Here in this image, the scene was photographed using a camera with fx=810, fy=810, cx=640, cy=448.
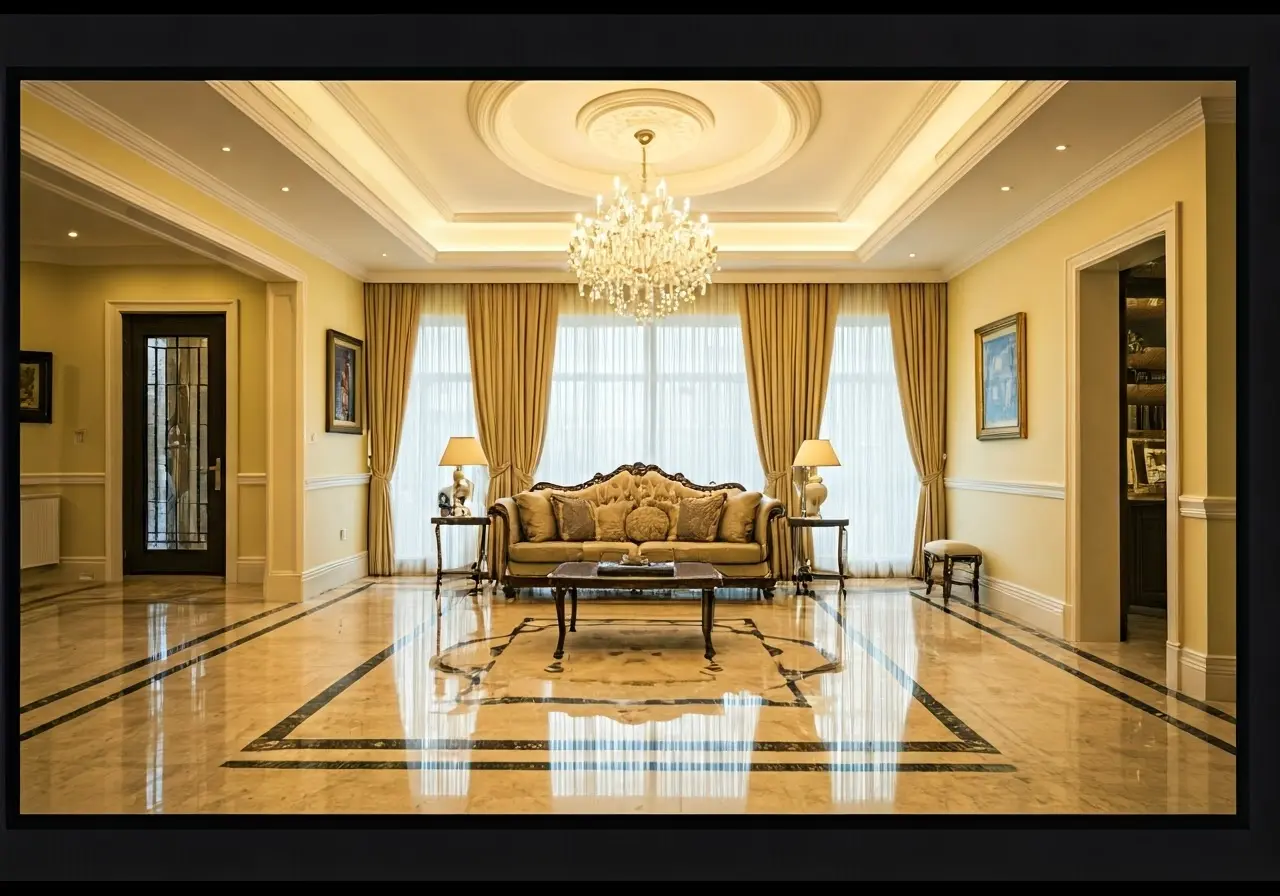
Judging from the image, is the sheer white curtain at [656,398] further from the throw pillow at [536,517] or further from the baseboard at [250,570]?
the baseboard at [250,570]

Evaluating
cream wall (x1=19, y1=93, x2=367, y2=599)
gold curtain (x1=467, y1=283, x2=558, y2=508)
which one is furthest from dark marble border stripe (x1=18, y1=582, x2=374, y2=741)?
gold curtain (x1=467, y1=283, x2=558, y2=508)

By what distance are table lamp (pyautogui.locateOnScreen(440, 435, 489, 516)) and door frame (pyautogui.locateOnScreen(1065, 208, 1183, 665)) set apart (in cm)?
454

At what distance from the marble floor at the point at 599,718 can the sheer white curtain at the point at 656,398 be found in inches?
92.1

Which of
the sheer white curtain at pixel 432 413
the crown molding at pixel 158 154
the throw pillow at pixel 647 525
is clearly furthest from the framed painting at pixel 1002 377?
the crown molding at pixel 158 154

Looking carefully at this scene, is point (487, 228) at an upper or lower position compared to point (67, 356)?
upper

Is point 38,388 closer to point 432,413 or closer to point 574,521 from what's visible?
point 432,413

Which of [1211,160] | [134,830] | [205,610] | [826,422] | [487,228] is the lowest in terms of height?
[205,610]

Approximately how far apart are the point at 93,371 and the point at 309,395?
2.47 meters

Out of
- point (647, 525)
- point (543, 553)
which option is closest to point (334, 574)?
point (543, 553)

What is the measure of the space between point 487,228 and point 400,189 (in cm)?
113

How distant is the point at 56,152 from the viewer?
3.86 m

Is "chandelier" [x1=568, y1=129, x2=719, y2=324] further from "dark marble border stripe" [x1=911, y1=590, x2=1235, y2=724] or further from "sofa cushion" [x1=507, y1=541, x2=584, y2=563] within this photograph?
"dark marble border stripe" [x1=911, y1=590, x2=1235, y2=724]
